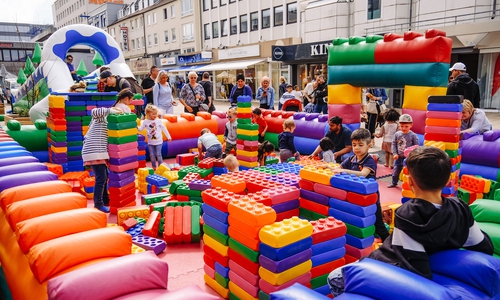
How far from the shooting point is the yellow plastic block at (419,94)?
686 cm

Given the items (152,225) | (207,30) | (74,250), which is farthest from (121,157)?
(207,30)

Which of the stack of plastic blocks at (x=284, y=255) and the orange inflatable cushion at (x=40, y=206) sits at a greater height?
the orange inflatable cushion at (x=40, y=206)

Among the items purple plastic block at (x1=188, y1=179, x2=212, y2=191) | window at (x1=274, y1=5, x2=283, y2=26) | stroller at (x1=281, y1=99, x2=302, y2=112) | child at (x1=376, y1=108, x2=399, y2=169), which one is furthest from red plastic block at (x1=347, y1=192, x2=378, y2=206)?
window at (x1=274, y1=5, x2=283, y2=26)

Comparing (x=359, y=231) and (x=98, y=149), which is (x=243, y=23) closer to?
(x=98, y=149)

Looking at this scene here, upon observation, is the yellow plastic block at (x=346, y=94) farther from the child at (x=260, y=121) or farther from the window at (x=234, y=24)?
the window at (x=234, y=24)

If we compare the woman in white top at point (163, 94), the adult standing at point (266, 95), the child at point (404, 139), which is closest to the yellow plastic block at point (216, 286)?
the child at point (404, 139)

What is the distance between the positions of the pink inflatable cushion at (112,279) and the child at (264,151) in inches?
195

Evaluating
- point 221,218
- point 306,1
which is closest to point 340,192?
point 221,218

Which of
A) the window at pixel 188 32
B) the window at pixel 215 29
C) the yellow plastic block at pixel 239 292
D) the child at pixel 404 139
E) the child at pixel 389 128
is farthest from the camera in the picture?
the window at pixel 188 32

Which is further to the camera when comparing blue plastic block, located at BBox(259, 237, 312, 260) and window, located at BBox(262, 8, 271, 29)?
window, located at BBox(262, 8, 271, 29)

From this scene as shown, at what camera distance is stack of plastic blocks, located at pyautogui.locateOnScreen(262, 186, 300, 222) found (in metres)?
3.66

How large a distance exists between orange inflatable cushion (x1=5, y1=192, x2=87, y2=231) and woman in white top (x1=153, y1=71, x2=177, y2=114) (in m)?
6.41

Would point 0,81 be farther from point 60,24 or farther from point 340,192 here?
point 340,192

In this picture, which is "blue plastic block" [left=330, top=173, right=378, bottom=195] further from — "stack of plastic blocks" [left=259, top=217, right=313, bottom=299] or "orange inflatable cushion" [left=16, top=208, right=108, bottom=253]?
"orange inflatable cushion" [left=16, top=208, right=108, bottom=253]
